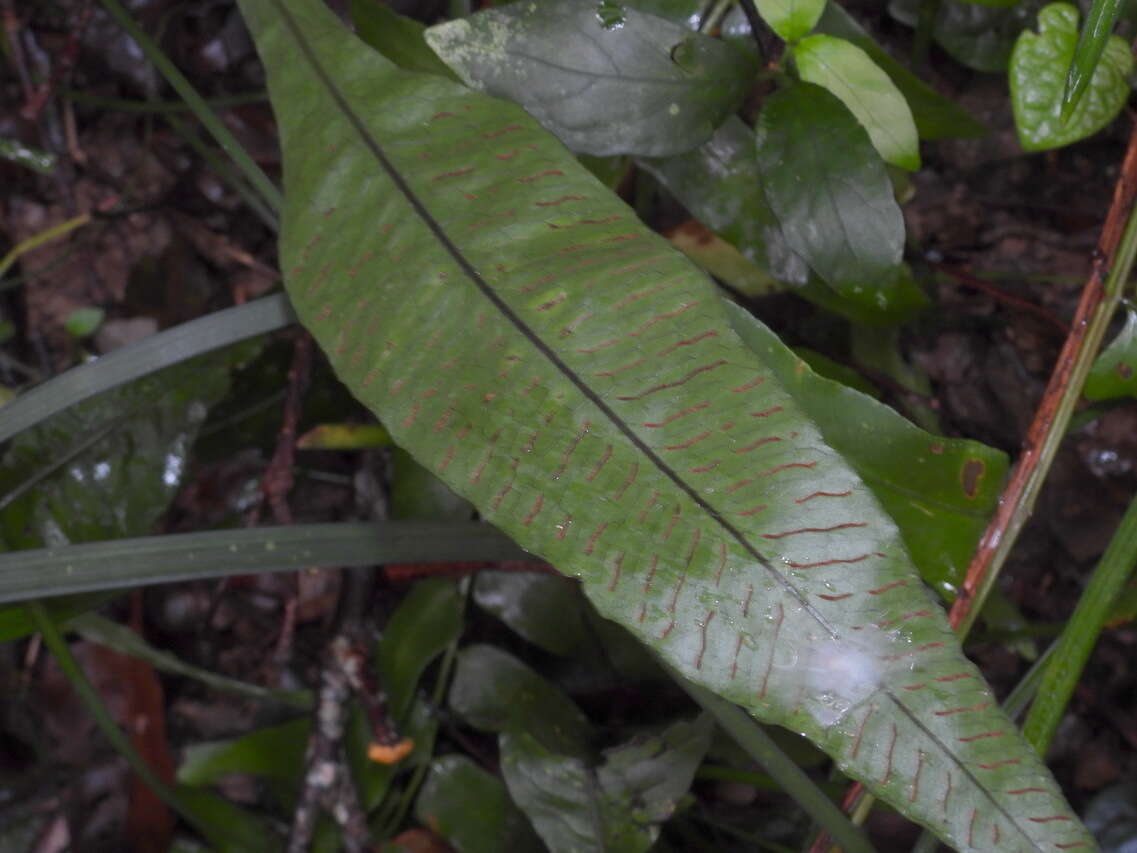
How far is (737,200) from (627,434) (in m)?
0.37

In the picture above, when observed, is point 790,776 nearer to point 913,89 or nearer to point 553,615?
point 553,615

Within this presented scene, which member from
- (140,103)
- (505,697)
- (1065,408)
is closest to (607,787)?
(505,697)

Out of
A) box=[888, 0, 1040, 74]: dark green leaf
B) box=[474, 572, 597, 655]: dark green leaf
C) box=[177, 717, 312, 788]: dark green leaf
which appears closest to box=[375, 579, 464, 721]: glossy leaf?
box=[474, 572, 597, 655]: dark green leaf

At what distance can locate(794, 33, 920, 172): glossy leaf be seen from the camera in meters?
0.66

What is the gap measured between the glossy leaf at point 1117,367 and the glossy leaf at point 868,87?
19 cm

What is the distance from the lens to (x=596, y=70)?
0.65 metres

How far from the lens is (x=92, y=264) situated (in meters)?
1.24

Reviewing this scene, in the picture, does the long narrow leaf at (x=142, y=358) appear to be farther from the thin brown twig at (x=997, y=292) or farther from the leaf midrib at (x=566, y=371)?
the thin brown twig at (x=997, y=292)

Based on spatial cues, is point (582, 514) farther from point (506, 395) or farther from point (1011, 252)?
point (1011, 252)

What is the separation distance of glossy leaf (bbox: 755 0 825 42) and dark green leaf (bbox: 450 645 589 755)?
60 centimetres

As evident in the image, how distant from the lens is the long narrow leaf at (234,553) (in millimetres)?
637

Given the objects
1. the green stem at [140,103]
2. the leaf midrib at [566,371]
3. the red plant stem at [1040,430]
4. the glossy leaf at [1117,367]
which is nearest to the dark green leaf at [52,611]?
the leaf midrib at [566,371]

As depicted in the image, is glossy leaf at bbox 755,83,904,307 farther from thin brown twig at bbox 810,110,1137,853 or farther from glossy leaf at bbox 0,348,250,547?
glossy leaf at bbox 0,348,250,547

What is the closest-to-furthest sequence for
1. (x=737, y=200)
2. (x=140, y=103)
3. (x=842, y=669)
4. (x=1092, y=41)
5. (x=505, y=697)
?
1. (x=842, y=669)
2. (x=1092, y=41)
3. (x=737, y=200)
4. (x=505, y=697)
5. (x=140, y=103)
